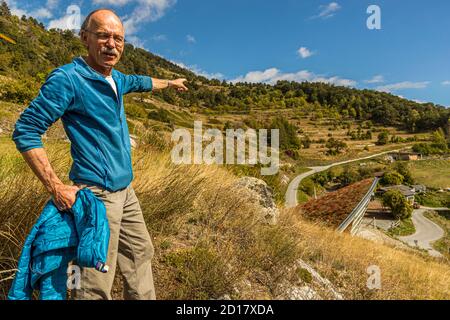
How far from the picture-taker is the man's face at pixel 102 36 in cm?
176

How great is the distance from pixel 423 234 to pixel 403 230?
2.24 m

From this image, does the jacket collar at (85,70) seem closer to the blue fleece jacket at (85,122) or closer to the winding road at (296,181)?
the blue fleece jacket at (85,122)

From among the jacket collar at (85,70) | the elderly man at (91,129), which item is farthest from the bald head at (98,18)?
the jacket collar at (85,70)

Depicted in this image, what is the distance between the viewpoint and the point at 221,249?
3506 mm

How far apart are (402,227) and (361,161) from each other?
3856 centimetres

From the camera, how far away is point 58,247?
5.12 feet

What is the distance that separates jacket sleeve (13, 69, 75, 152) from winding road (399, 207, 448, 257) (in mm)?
35736

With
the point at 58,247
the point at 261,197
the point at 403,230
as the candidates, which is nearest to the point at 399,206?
the point at 403,230

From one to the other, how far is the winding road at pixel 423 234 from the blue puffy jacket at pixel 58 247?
116 ft

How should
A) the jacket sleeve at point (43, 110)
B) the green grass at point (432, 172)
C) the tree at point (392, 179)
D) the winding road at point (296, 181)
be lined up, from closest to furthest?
the jacket sleeve at point (43, 110)
the winding road at point (296, 181)
the tree at point (392, 179)
the green grass at point (432, 172)

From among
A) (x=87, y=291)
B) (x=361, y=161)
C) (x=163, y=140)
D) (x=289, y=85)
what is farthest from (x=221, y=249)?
(x=289, y=85)

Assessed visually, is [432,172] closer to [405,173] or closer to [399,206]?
[405,173]

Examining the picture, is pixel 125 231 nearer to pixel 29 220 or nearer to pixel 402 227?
pixel 29 220

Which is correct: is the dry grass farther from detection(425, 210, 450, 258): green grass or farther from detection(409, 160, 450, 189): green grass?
detection(409, 160, 450, 189): green grass
